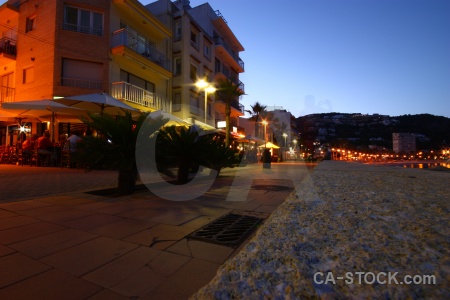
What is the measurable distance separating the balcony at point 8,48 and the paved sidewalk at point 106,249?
1563 centimetres

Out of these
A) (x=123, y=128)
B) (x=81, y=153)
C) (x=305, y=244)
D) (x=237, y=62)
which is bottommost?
(x=305, y=244)

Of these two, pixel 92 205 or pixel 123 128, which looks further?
pixel 123 128

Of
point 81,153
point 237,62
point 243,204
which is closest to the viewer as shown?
point 243,204

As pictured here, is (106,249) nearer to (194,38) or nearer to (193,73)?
(193,73)

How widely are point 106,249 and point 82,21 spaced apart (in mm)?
15718

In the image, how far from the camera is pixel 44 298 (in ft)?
4.45

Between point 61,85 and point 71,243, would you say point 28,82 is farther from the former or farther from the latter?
point 71,243

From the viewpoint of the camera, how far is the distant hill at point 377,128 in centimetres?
8163

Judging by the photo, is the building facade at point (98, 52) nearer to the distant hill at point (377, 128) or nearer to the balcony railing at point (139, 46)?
the balcony railing at point (139, 46)

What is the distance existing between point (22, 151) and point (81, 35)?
6952 mm

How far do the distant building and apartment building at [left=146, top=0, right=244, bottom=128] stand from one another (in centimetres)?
8808

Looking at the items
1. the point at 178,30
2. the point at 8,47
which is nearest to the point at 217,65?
the point at 178,30

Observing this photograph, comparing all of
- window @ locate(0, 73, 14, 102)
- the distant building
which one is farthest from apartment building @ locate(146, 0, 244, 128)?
the distant building

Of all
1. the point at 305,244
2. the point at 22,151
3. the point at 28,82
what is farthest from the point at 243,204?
the point at 28,82
